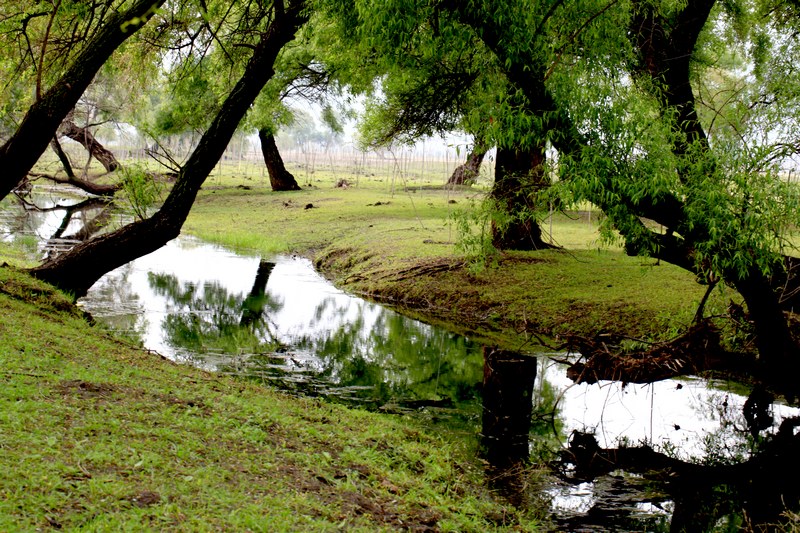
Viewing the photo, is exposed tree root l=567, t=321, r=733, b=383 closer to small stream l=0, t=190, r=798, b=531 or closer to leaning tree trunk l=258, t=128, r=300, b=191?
small stream l=0, t=190, r=798, b=531

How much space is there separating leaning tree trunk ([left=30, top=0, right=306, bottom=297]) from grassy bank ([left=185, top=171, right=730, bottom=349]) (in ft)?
11.4

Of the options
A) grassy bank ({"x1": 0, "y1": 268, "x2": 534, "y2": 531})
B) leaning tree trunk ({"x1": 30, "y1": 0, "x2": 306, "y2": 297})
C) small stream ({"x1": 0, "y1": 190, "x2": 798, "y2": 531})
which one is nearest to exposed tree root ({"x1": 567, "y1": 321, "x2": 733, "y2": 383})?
Answer: small stream ({"x1": 0, "y1": 190, "x2": 798, "y2": 531})

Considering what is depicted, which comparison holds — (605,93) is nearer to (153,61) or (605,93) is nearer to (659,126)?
(659,126)

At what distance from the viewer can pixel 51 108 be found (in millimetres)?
9250

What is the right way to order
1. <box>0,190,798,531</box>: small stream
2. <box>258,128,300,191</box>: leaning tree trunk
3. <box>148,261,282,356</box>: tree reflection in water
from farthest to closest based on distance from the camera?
<box>258,128,300,191</box>: leaning tree trunk < <box>148,261,282,356</box>: tree reflection in water < <box>0,190,798,531</box>: small stream

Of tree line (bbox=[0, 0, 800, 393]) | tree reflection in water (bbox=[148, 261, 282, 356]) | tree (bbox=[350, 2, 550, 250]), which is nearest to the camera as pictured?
tree line (bbox=[0, 0, 800, 393])

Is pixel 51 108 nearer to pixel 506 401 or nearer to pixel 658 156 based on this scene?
pixel 506 401

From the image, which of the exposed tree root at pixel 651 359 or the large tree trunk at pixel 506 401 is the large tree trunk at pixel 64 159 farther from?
the exposed tree root at pixel 651 359

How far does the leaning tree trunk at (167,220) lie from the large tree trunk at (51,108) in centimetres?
155

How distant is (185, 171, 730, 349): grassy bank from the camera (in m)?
12.9

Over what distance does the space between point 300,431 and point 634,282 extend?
9.39 m

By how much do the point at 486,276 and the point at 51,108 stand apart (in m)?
8.72

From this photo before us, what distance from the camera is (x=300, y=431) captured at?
6.61 metres

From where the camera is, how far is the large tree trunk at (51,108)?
365 inches
